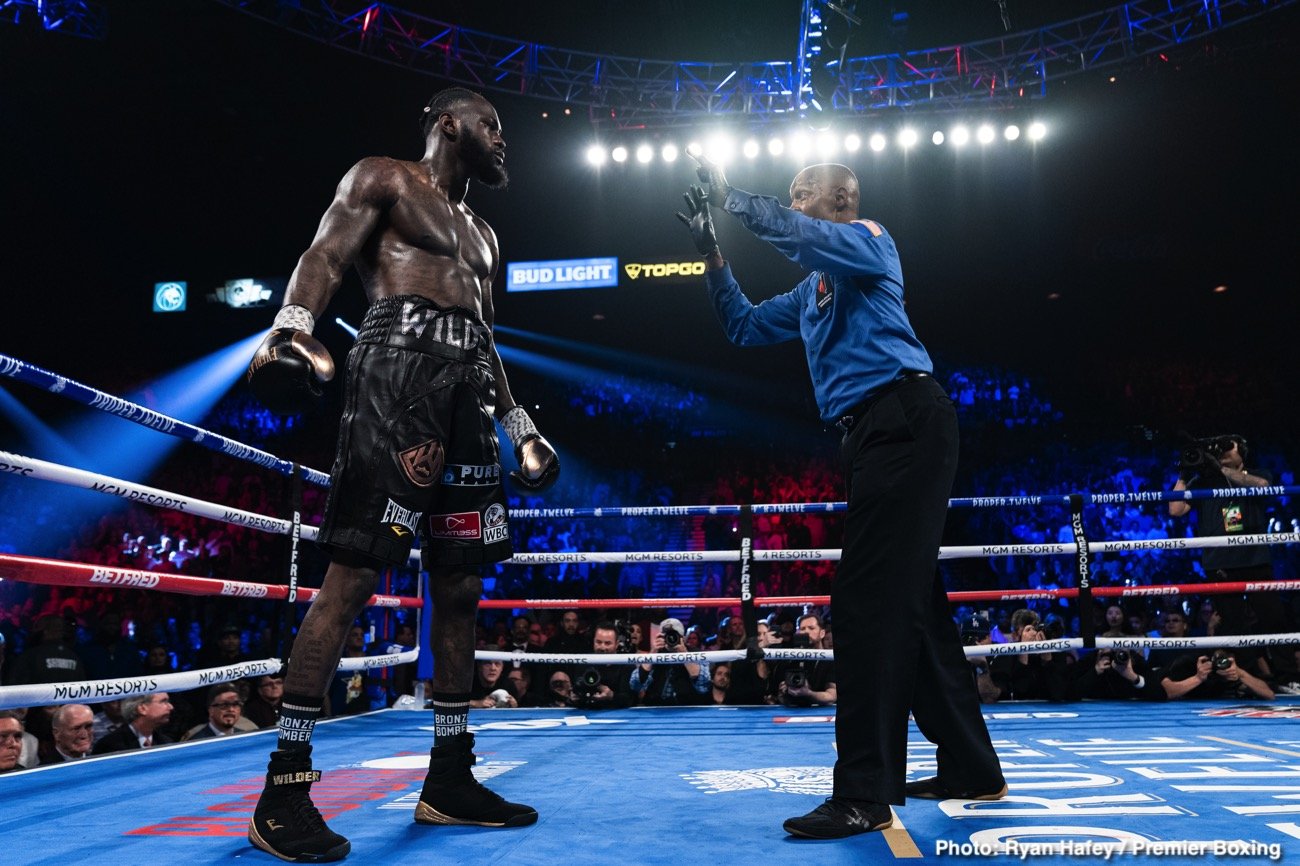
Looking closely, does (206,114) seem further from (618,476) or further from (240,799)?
(240,799)

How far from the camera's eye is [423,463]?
65.2 inches

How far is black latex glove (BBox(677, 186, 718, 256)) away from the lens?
6.82 ft

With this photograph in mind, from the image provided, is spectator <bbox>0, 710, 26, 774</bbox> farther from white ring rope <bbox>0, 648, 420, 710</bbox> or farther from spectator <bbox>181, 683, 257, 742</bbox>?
spectator <bbox>181, 683, 257, 742</bbox>

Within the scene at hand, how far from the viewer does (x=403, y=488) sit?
162cm

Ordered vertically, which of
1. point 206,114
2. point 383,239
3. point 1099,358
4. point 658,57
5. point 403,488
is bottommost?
point 403,488

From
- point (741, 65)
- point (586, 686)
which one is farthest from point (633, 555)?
point (741, 65)

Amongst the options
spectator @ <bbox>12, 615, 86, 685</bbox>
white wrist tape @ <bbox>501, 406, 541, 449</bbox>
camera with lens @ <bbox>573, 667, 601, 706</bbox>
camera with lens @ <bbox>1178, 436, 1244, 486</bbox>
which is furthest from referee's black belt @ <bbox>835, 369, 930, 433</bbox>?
spectator @ <bbox>12, 615, 86, 685</bbox>

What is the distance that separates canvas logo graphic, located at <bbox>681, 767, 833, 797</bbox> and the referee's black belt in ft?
2.56

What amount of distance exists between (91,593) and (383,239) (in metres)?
8.42

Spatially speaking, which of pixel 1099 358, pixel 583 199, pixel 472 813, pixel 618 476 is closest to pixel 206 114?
pixel 583 199

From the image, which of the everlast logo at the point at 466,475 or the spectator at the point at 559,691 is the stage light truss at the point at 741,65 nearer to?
the spectator at the point at 559,691

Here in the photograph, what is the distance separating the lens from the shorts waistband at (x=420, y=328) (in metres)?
1.71

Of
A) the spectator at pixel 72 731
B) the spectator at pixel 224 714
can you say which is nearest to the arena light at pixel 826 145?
the spectator at pixel 224 714

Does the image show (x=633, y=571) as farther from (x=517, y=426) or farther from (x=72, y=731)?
(x=517, y=426)
